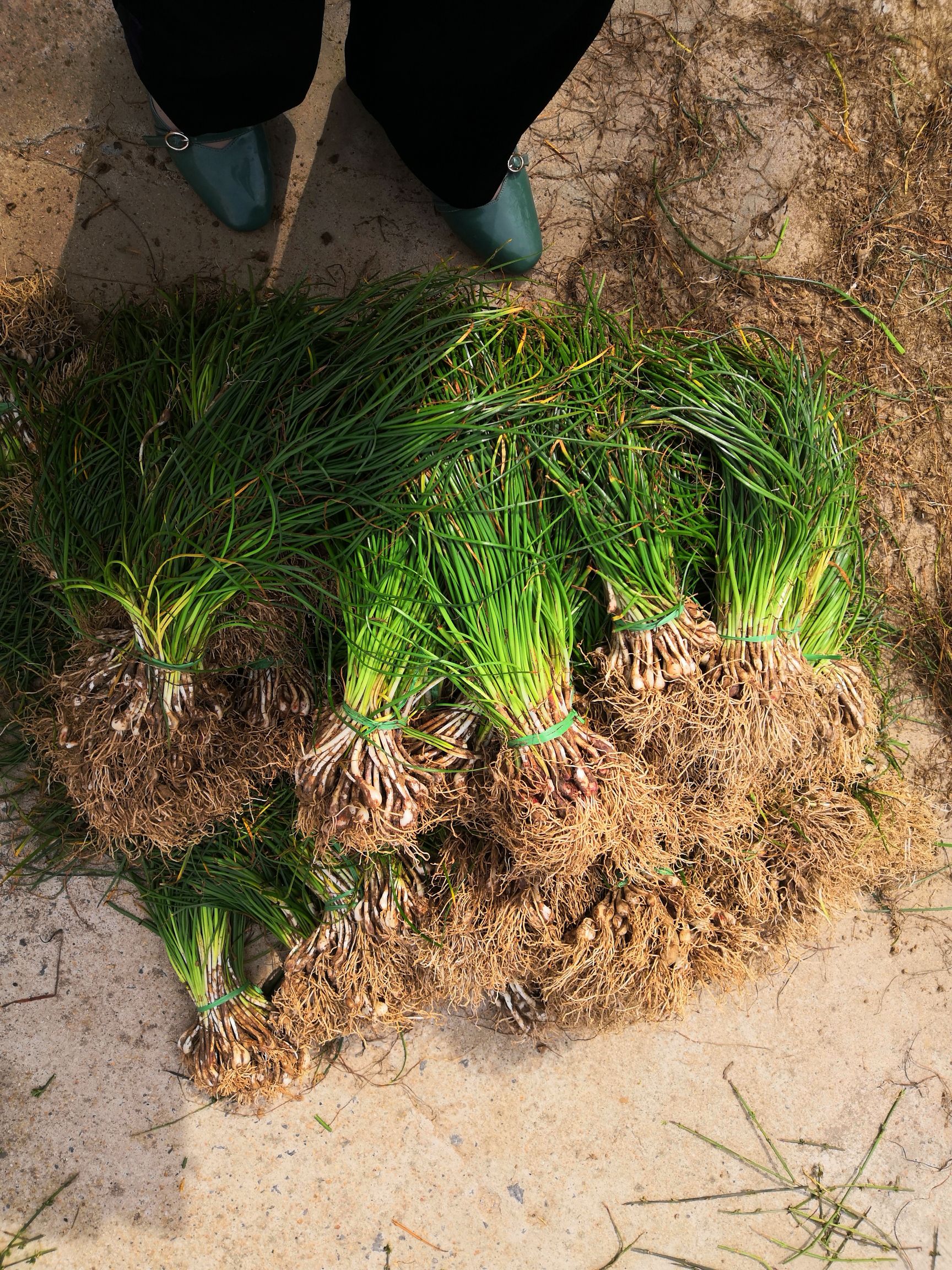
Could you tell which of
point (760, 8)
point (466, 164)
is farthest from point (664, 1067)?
point (760, 8)

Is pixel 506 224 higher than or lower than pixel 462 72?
lower

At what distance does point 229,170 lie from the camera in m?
1.67

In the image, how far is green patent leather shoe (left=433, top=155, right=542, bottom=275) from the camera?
1.71 meters

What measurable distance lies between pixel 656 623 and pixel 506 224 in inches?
37.9

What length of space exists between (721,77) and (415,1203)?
111 inches

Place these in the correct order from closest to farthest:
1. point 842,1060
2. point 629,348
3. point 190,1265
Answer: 1. point 629,348
2. point 190,1265
3. point 842,1060

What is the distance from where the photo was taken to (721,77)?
72.7 inches

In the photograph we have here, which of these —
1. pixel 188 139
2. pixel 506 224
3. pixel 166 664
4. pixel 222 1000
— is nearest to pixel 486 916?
pixel 222 1000

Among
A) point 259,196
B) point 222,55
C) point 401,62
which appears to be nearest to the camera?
point 222,55

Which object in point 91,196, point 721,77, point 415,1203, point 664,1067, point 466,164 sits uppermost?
point 721,77

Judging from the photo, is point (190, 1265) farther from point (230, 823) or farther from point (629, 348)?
point (629, 348)

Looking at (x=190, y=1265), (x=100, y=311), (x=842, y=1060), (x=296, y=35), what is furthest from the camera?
(x=842, y=1060)

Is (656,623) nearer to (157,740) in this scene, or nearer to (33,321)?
(157,740)

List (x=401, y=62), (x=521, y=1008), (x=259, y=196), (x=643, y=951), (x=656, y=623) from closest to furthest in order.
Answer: (x=401, y=62) → (x=656, y=623) → (x=643, y=951) → (x=259, y=196) → (x=521, y=1008)
